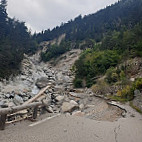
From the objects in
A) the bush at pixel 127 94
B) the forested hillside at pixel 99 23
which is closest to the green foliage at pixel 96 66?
the bush at pixel 127 94

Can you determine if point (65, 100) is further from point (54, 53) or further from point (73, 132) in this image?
point (54, 53)

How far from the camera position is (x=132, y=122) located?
665 centimetres

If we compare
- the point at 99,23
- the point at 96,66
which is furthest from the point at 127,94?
the point at 99,23

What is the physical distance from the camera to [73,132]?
5.20m

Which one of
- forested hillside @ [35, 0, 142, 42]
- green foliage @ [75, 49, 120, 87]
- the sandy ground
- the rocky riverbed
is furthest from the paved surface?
forested hillside @ [35, 0, 142, 42]

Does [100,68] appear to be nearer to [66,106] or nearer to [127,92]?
[127,92]

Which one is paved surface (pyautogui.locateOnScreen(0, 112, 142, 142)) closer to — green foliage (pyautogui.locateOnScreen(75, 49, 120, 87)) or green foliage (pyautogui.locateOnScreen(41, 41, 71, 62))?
green foliage (pyautogui.locateOnScreen(75, 49, 120, 87))

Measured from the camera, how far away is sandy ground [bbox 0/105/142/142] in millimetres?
4605

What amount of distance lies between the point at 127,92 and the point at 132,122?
5142mm

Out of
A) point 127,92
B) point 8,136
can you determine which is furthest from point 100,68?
point 8,136

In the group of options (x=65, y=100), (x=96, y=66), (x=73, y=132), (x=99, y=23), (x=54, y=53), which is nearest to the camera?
(x=73, y=132)

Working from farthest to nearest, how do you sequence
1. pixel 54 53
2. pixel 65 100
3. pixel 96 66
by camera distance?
pixel 54 53
pixel 96 66
pixel 65 100

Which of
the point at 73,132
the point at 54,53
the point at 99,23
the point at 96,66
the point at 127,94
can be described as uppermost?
the point at 99,23

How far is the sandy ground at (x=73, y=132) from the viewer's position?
4605 mm
